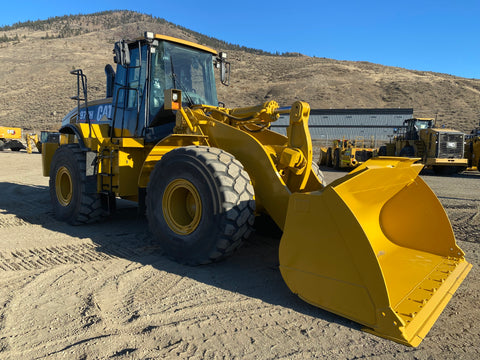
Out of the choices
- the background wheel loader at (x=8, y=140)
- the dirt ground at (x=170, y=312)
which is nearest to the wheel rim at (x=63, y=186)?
the dirt ground at (x=170, y=312)

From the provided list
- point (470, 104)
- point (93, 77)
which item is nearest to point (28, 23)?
point (93, 77)

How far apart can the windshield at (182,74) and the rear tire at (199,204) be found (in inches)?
62.8

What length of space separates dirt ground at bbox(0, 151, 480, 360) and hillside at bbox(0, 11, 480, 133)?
39.6 meters

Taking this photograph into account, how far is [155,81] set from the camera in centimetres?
532

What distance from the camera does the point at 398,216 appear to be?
4055mm

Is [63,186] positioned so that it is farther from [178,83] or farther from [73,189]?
[178,83]

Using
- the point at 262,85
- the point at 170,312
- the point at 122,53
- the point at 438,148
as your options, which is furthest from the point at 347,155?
the point at 262,85

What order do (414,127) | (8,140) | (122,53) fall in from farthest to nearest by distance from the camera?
(8,140) < (414,127) < (122,53)

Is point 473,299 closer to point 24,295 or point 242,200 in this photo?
point 242,200

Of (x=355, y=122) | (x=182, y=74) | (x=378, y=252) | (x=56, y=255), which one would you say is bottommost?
(x=56, y=255)

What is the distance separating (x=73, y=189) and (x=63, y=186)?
690 millimetres

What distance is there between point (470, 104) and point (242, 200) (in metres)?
59.2

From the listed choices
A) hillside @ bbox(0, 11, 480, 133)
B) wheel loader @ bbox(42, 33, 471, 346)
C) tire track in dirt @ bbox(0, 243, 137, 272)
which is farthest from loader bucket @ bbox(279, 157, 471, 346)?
hillside @ bbox(0, 11, 480, 133)

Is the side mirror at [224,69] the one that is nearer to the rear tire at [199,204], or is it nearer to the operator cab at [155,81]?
the operator cab at [155,81]
